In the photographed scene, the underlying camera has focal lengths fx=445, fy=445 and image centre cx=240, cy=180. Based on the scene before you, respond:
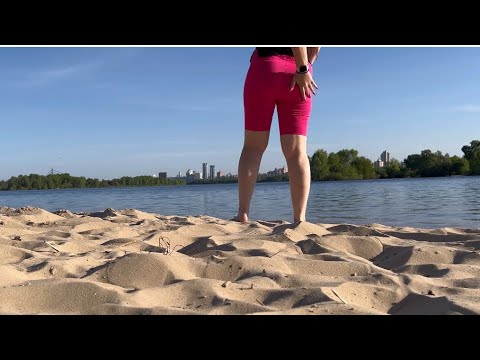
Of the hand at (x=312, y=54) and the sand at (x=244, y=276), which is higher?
the hand at (x=312, y=54)

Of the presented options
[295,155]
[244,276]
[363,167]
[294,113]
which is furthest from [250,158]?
[363,167]

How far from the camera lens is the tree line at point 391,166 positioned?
78.2 feet

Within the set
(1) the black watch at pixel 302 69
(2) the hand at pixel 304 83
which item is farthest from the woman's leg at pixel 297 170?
(1) the black watch at pixel 302 69

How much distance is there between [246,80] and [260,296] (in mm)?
2497

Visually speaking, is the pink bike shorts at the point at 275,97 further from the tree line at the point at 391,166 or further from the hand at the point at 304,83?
the tree line at the point at 391,166

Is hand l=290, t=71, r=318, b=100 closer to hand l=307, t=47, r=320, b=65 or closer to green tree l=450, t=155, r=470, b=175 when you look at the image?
hand l=307, t=47, r=320, b=65

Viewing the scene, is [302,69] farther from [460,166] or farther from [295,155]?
[460,166]

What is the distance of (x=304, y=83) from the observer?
11.4 ft

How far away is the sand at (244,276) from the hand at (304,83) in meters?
1.10

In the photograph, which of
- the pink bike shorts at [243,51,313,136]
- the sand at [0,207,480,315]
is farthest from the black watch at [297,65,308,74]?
the sand at [0,207,480,315]

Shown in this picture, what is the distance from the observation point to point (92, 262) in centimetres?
227

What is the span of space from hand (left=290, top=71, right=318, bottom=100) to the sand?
1.10 metres

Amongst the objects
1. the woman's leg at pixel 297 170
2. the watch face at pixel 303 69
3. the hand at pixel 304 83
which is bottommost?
the woman's leg at pixel 297 170
